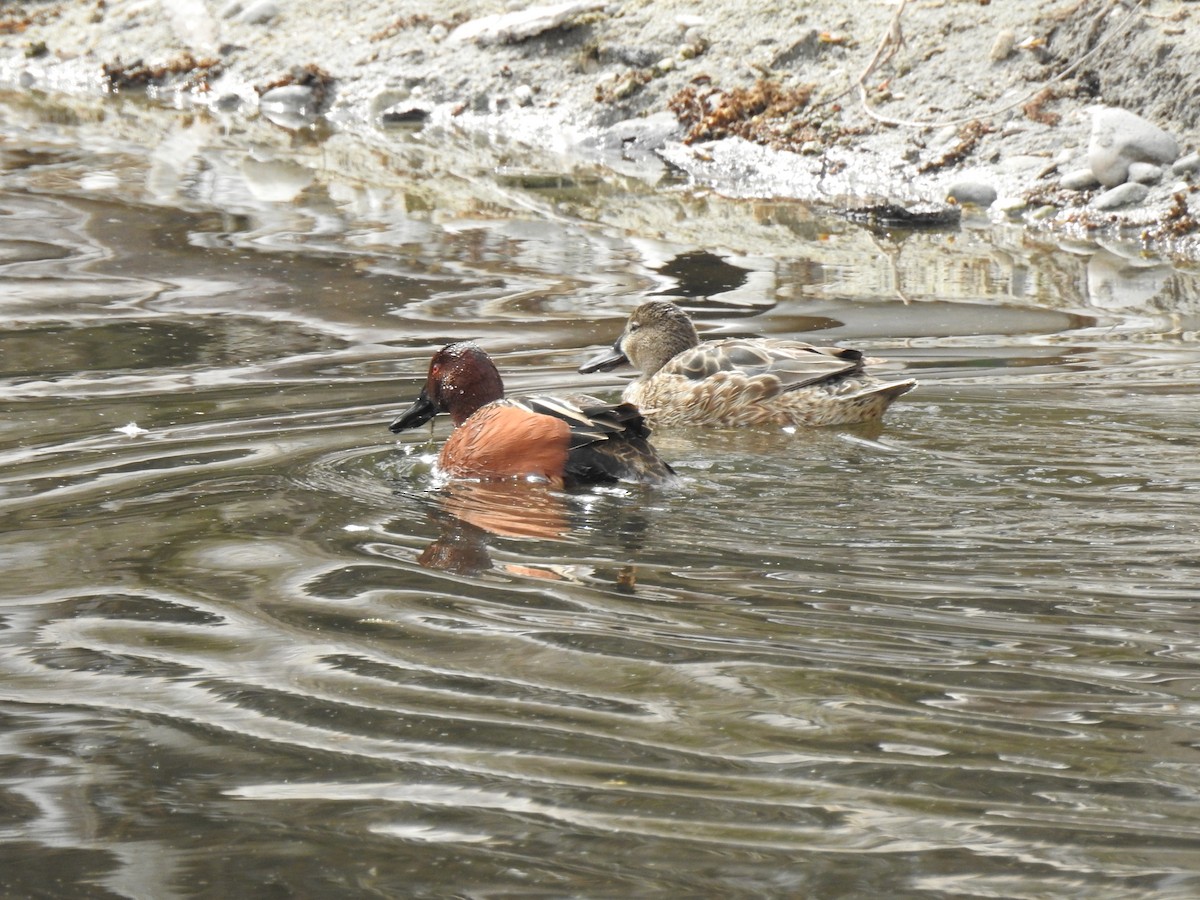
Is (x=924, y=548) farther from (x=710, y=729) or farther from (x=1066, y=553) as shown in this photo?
(x=710, y=729)

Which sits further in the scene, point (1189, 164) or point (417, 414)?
point (1189, 164)

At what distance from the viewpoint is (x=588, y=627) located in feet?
14.0

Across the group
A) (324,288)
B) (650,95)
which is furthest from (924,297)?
(650,95)

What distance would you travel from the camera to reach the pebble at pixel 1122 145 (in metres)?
13.3

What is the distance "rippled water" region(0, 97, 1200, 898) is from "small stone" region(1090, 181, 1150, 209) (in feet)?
11.4

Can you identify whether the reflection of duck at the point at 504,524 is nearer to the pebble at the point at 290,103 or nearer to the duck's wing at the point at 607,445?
the duck's wing at the point at 607,445

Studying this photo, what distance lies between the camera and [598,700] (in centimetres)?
373

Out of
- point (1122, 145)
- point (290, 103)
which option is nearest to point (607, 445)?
point (1122, 145)

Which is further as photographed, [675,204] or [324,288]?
[675,204]

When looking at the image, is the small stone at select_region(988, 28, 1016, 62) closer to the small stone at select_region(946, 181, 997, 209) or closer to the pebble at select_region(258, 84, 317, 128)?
the small stone at select_region(946, 181, 997, 209)

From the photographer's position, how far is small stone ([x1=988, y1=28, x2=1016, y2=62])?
51.6 ft

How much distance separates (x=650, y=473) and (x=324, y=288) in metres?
5.15

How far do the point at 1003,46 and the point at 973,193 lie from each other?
86.6 inches

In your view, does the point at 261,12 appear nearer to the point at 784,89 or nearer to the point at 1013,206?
the point at 784,89
